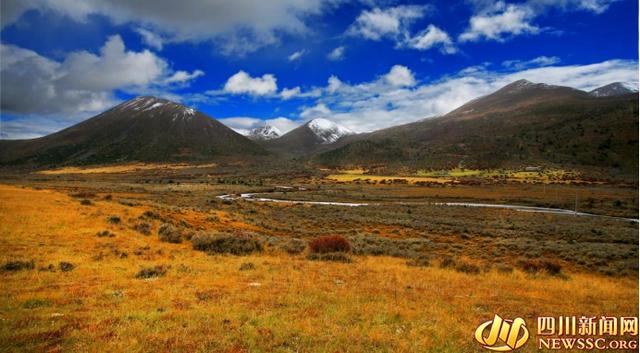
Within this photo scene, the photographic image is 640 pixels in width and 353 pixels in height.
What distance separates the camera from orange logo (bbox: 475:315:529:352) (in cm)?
808

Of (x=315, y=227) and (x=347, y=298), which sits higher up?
(x=347, y=298)

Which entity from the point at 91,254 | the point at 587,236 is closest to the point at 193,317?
the point at 91,254

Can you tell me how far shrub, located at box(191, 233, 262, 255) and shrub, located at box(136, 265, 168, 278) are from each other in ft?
19.6

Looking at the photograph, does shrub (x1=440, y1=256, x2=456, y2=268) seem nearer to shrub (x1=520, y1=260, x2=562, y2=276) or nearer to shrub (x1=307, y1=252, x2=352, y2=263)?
shrub (x1=520, y1=260, x2=562, y2=276)

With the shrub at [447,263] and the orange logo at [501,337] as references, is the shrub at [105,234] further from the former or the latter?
the orange logo at [501,337]

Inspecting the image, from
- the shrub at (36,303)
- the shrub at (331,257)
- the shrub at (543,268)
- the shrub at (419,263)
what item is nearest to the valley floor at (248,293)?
the shrub at (36,303)

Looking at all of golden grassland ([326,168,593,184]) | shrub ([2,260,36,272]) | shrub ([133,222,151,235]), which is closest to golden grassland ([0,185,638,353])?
shrub ([2,260,36,272])

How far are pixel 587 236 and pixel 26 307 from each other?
44.3 m

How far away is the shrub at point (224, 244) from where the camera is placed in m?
20.6

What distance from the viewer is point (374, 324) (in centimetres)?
917

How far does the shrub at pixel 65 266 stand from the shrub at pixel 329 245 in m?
12.3

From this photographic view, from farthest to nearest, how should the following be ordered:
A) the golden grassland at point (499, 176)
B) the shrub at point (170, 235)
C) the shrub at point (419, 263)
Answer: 1. the golden grassland at point (499, 176)
2. the shrub at point (170, 235)
3. the shrub at point (419, 263)

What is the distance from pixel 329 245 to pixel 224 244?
21.5 ft

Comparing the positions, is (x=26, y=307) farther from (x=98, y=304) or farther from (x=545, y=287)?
(x=545, y=287)
